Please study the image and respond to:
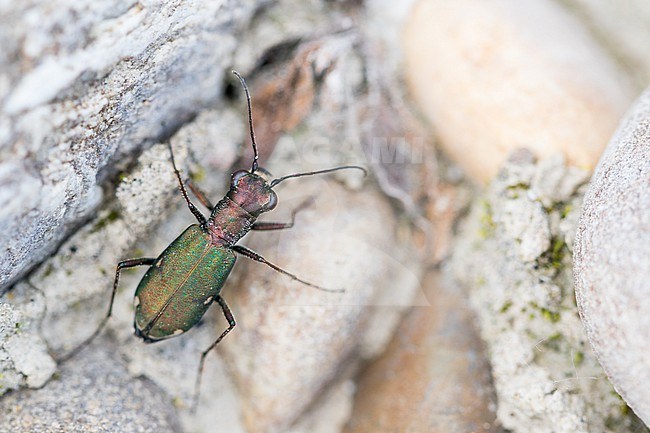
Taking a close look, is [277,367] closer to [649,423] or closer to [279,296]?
[279,296]

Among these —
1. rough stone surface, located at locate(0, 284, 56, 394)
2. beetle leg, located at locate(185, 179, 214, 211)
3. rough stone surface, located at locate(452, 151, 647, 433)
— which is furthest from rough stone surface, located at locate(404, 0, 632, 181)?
rough stone surface, located at locate(0, 284, 56, 394)

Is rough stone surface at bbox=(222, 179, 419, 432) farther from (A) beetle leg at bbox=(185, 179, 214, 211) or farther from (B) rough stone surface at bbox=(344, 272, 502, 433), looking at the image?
(A) beetle leg at bbox=(185, 179, 214, 211)

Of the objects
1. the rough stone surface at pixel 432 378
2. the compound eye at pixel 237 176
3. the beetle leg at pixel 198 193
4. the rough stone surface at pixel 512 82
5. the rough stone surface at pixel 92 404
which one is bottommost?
the rough stone surface at pixel 432 378

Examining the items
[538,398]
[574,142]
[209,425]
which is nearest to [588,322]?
[538,398]

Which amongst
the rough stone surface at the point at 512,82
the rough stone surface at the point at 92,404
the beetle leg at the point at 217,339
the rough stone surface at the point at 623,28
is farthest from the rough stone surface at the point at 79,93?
the rough stone surface at the point at 623,28

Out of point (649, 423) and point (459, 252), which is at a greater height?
point (649, 423)

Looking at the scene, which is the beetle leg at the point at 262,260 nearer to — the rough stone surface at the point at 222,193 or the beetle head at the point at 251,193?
the rough stone surface at the point at 222,193
